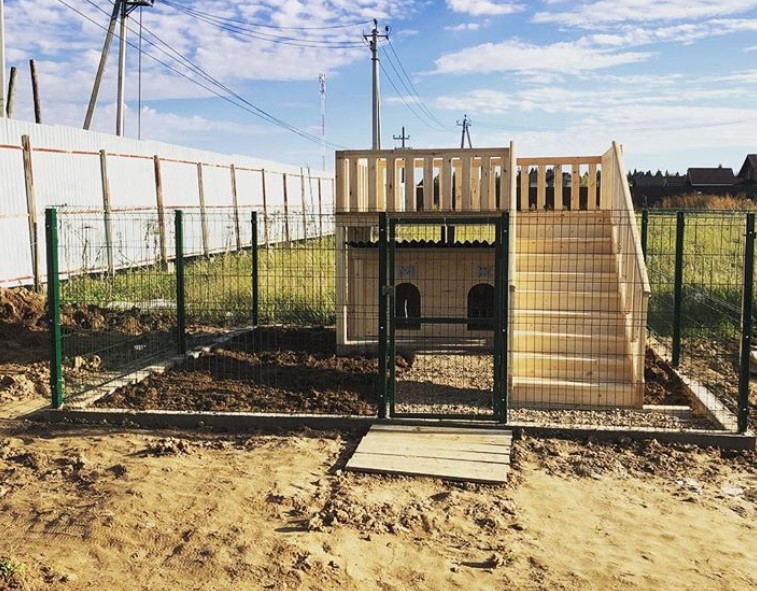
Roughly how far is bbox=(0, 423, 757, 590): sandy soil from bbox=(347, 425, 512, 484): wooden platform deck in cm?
13

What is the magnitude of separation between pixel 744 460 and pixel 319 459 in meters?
3.44

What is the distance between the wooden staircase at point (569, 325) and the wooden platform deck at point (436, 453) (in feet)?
4.25

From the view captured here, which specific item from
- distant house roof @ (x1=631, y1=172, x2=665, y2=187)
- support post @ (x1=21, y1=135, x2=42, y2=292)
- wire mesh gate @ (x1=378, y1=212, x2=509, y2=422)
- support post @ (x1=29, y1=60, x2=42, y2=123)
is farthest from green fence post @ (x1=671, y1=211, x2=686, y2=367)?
distant house roof @ (x1=631, y1=172, x2=665, y2=187)

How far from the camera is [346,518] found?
4.72 m

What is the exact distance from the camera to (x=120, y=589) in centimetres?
386

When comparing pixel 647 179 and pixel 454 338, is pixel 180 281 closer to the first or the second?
pixel 454 338

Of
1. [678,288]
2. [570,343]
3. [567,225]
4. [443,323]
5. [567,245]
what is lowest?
[570,343]

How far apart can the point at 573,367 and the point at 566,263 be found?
2071 mm

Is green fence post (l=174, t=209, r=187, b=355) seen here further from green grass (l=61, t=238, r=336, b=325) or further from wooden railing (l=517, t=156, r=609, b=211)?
wooden railing (l=517, t=156, r=609, b=211)

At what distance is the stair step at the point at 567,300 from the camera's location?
337 inches

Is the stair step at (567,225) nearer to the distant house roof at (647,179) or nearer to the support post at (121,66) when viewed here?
the support post at (121,66)

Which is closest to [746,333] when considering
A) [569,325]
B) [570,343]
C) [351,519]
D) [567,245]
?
[570,343]

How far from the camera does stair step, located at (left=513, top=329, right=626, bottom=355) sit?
7.95 metres

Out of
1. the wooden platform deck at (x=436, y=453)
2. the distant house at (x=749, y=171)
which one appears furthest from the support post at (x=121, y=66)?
the distant house at (x=749, y=171)
